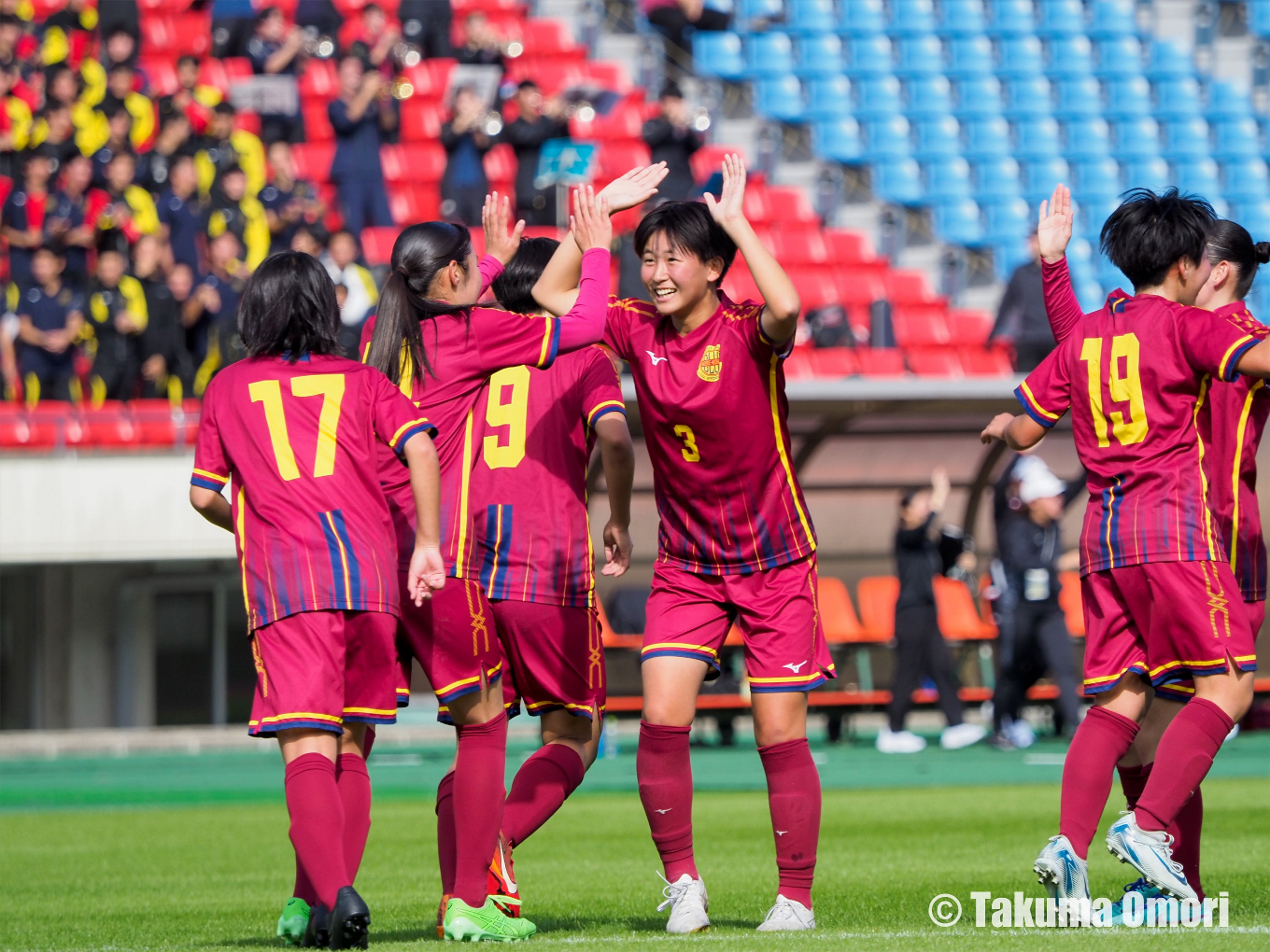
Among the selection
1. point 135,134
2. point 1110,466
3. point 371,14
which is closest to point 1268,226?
point 371,14

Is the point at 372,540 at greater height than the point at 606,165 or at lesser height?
lesser

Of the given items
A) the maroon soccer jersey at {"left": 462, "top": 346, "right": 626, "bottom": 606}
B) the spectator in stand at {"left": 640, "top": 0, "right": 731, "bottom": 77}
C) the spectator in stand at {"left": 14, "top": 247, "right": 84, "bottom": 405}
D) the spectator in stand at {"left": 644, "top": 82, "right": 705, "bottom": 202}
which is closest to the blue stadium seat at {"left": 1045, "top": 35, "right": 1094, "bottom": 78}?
the spectator in stand at {"left": 640, "top": 0, "right": 731, "bottom": 77}

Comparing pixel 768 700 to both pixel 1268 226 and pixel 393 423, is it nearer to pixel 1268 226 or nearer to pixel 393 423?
pixel 393 423

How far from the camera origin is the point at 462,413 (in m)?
5.07

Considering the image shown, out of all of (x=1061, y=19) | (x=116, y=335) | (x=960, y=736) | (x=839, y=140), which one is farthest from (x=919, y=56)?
(x=116, y=335)

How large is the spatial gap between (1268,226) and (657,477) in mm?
17414

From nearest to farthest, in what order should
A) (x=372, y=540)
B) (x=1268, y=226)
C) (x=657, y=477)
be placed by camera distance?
(x=372, y=540) → (x=657, y=477) → (x=1268, y=226)

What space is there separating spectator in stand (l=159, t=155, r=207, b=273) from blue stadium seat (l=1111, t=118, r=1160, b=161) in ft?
36.8

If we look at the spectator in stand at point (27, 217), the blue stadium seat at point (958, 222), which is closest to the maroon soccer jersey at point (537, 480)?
the spectator in stand at point (27, 217)

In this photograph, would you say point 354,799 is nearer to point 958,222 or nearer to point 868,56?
point 958,222

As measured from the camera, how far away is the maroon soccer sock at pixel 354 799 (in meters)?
4.57

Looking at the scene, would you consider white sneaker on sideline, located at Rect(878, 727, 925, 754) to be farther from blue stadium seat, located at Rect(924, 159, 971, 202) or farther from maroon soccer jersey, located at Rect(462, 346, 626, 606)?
blue stadium seat, located at Rect(924, 159, 971, 202)

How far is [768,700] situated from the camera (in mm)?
5051

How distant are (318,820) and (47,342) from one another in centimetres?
1168
